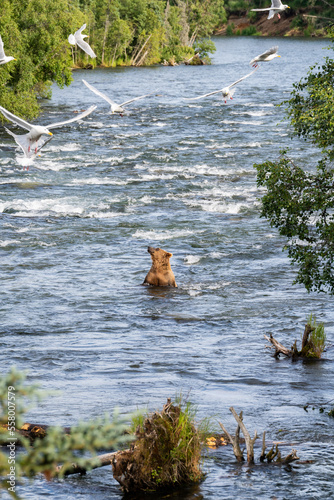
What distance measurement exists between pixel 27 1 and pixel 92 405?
32802mm

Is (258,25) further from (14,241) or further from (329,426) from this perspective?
(329,426)

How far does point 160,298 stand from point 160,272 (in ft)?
2.59

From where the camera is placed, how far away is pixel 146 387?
10758 mm

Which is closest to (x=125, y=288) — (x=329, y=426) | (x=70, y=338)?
(x=70, y=338)

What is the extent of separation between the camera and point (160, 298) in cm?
1570

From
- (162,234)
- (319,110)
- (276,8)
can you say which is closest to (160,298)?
(162,234)

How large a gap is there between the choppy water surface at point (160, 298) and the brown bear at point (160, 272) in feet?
0.81

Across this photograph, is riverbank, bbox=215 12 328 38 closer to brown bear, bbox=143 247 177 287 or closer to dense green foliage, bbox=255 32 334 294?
brown bear, bbox=143 247 177 287

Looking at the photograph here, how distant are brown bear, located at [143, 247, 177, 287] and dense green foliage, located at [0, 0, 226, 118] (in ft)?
72.7

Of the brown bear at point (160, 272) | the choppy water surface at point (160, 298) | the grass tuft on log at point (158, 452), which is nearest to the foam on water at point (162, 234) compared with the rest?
the choppy water surface at point (160, 298)

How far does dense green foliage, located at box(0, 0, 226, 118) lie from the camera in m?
37.2

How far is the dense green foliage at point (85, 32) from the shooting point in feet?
122

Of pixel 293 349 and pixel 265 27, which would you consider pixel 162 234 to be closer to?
pixel 293 349

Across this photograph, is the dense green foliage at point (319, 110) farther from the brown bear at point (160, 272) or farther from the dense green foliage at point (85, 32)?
the dense green foliage at point (85, 32)
